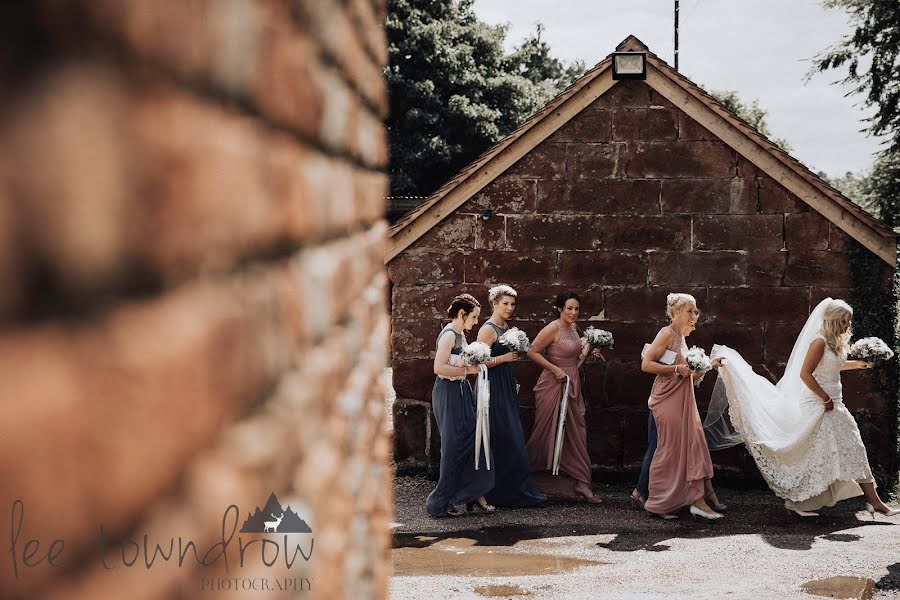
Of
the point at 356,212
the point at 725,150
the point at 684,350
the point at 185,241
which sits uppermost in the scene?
the point at 725,150

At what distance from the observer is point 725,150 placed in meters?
10.3

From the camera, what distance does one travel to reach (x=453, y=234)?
10562mm

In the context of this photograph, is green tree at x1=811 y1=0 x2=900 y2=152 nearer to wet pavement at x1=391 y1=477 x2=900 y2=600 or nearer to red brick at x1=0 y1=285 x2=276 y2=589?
wet pavement at x1=391 y1=477 x2=900 y2=600

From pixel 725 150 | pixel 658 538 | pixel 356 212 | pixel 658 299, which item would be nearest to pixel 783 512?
pixel 658 538

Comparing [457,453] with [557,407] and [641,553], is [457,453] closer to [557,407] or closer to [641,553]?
[557,407]

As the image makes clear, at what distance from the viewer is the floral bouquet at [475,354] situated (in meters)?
8.55

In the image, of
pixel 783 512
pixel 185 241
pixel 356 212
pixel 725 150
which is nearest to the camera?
pixel 185 241

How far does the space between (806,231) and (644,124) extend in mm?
2373

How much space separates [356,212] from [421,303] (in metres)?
8.85

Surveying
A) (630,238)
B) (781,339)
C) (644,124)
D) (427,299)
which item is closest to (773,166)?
(644,124)

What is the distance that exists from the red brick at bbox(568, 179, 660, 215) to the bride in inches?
94.7

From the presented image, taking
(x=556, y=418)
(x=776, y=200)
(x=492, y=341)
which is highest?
(x=776, y=200)

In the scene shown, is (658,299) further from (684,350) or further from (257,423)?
(257,423)

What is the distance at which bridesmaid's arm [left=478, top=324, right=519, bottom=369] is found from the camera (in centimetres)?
895
